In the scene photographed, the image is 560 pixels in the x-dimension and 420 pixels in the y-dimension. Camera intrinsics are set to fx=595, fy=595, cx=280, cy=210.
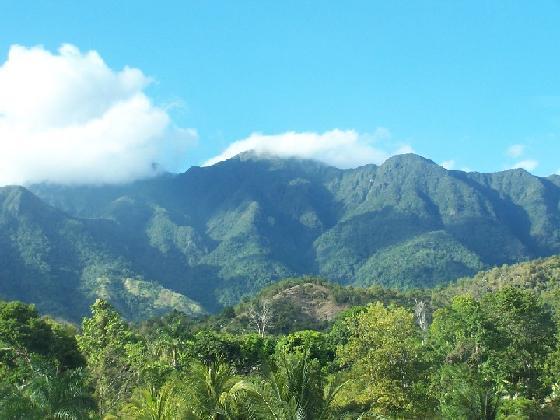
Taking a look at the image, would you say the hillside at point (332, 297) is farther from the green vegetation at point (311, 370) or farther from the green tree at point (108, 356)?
the green tree at point (108, 356)

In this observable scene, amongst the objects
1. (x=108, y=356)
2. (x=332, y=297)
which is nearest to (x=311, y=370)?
(x=108, y=356)

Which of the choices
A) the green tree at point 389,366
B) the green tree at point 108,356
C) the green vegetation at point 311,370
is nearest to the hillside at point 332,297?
the green vegetation at point 311,370

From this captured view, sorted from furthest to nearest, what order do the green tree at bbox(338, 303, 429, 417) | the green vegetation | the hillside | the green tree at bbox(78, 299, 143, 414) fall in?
the hillside
the green tree at bbox(78, 299, 143, 414)
the green tree at bbox(338, 303, 429, 417)
the green vegetation

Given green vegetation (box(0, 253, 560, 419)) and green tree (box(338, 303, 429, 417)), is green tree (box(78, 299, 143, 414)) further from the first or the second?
green tree (box(338, 303, 429, 417))

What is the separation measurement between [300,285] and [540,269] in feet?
198

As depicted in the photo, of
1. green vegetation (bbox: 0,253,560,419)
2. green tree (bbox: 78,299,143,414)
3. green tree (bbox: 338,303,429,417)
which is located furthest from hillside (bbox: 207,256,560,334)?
green tree (bbox: 338,303,429,417)

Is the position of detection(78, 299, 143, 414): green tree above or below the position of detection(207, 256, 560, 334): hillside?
below

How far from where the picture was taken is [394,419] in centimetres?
2712

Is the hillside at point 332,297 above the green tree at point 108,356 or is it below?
above

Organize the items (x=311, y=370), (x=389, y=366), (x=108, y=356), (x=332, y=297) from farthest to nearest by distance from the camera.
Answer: (x=332, y=297)
(x=108, y=356)
(x=389, y=366)
(x=311, y=370)

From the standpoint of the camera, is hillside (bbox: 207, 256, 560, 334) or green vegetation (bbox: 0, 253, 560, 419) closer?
green vegetation (bbox: 0, 253, 560, 419)

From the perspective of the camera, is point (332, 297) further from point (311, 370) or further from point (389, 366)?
point (311, 370)

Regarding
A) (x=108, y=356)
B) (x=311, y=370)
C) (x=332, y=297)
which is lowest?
(x=311, y=370)

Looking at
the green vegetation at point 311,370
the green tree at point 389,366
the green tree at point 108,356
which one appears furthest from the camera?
the green tree at point 108,356
